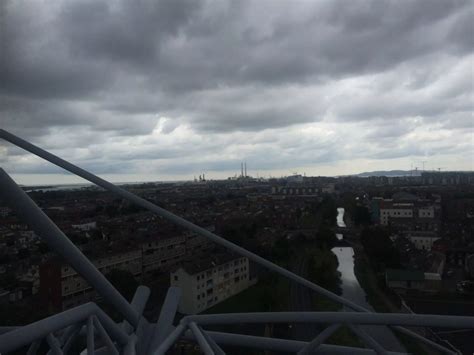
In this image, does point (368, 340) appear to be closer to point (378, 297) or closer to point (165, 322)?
point (165, 322)

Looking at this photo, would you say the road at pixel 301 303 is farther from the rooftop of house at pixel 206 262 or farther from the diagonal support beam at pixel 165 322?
the diagonal support beam at pixel 165 322

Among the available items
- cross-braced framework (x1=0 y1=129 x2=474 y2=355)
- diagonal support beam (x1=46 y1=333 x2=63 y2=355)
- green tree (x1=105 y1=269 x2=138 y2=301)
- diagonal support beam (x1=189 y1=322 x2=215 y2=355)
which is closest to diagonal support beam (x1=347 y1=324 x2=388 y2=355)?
cross-braced framework (x1=0 y1=129 x2=474 y2=355)

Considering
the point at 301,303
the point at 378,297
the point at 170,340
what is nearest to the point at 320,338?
the point at 170,340

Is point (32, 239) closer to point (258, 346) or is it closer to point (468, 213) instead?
point (258, 346)

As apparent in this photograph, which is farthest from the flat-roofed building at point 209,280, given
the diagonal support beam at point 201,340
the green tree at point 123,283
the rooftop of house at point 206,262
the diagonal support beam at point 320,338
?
the diagonal support beam at point 320,338

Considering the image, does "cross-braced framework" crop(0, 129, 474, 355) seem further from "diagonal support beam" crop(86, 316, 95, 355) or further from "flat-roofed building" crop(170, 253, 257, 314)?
"flat-roofed building" crop(170, 253, 257, 314)

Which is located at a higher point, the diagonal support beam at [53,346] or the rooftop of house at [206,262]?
the diagonal support beam at [53,346]

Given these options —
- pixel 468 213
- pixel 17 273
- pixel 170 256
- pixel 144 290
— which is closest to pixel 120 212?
pixel 170 256
